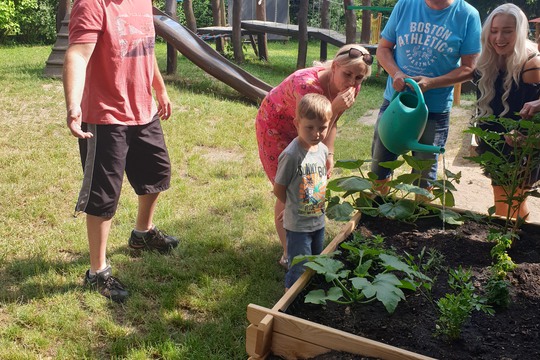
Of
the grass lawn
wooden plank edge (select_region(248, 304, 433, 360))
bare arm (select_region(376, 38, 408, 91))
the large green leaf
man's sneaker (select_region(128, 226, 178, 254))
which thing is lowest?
the grass lawn

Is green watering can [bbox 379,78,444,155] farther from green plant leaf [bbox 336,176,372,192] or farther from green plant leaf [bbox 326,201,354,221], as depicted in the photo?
green plant leaf [bbox 326,201,354,221]

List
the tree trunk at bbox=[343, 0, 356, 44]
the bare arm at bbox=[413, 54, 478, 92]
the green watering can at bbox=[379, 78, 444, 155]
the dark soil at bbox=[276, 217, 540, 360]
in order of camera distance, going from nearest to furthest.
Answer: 1. the dark soil at bbox=[276, 217, 540, 360]
2. the green watering can at bbox=[379, 78, 444, 155]
3. the bare arm at bbox=[413, 54, 478, 92]
4. the tree trunk at bbox=[343, 0, 356, 44]

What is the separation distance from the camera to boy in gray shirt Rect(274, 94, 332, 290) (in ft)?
7.75

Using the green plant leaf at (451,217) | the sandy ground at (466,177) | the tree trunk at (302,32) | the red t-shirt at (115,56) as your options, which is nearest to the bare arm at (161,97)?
the red t-shirt at (115,56)

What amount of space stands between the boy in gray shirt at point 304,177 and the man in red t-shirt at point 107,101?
82 centimetres

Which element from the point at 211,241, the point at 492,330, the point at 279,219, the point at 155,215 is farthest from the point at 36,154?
the point at 492,330

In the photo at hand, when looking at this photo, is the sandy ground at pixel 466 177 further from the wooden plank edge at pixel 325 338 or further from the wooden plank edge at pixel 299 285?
the wooden plank edge at pixel 325 338

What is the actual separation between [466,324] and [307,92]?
1.19 metres

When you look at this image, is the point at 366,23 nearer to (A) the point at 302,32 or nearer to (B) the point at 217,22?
(A) the point at 302,32

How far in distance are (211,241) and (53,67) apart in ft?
18.5

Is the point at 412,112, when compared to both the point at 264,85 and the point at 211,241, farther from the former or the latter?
the point at 264,85

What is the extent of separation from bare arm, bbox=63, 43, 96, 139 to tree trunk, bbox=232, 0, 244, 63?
8.53 meters

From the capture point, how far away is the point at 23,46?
13867 mm

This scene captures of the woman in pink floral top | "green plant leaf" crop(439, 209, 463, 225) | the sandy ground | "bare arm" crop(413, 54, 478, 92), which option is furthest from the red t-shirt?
the sandy ground
